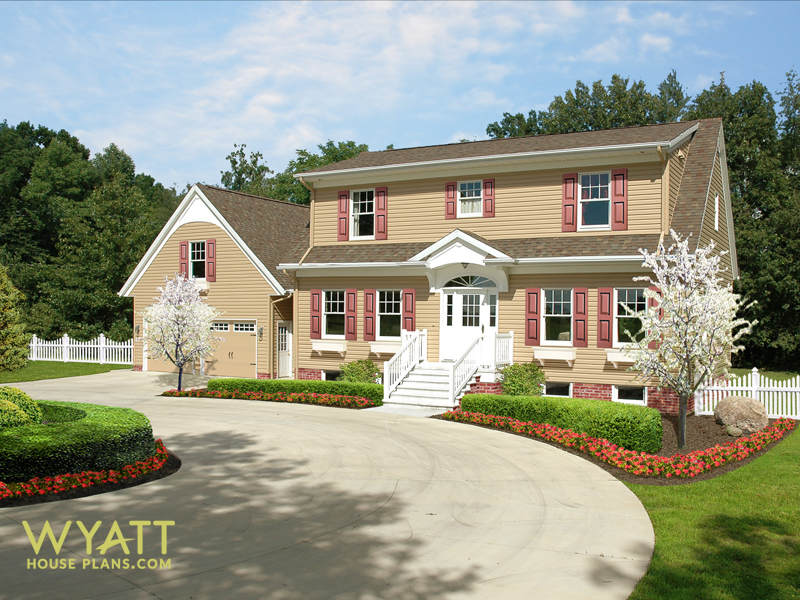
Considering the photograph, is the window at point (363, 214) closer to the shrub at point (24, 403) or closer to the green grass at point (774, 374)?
the shrub at point (24, 403)

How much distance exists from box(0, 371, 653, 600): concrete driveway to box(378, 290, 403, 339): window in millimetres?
8192

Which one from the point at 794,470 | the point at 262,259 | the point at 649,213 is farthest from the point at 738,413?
the point at 262,259

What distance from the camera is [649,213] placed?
1812cm

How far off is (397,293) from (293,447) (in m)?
9.35

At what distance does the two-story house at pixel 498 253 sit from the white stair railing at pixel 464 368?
0.04 m

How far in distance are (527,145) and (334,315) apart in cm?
841

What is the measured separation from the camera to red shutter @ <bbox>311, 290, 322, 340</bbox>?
22.4 m

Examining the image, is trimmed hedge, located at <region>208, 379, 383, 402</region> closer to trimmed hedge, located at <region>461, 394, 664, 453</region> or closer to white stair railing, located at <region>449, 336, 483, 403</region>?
white stair railing, located at <region>449, 336, 483, 403</region>

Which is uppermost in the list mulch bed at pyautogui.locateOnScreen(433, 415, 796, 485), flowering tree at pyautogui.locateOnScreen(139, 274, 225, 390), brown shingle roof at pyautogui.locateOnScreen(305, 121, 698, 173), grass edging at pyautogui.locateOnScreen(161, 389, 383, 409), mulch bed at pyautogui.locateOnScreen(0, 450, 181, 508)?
brown shingle roof at pyautogui.locateOnScreen(305, 121, 698, 173)

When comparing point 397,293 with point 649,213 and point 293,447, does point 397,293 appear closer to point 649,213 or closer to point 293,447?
point 649,213

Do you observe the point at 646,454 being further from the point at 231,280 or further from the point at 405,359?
the point at 231,280

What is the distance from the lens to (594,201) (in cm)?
1894

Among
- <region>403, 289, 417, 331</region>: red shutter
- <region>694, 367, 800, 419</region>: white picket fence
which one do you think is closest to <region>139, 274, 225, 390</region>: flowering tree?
<region>403, 289, 417, 331</region>: red shutter

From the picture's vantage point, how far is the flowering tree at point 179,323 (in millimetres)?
20516
